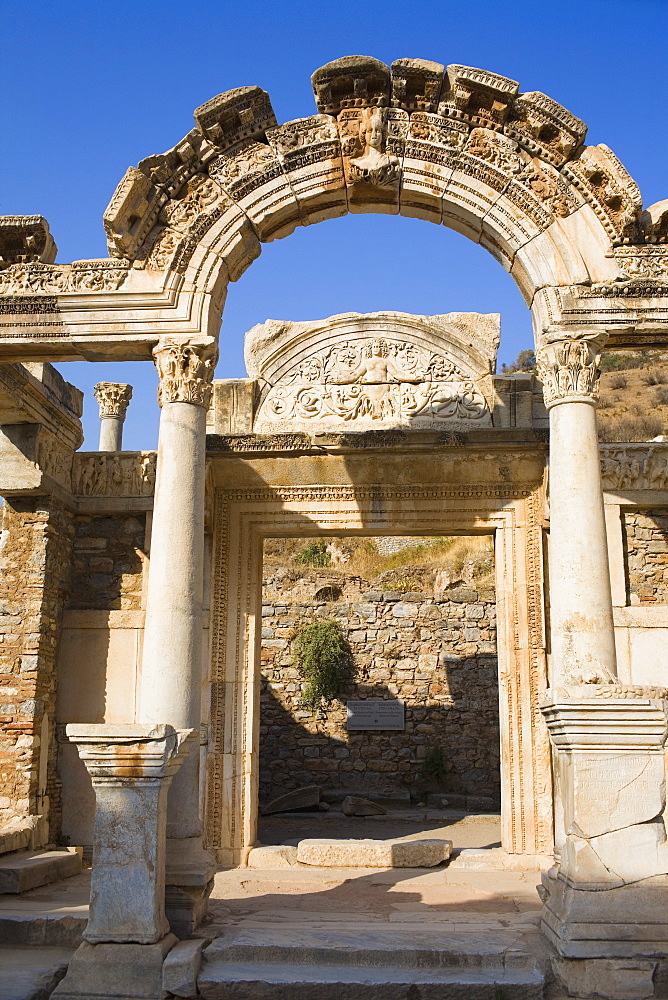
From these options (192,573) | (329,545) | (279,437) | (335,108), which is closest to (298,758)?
(329,545)

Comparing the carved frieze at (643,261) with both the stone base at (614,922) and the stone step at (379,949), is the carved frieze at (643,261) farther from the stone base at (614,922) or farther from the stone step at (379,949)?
the stone step at (379,949)

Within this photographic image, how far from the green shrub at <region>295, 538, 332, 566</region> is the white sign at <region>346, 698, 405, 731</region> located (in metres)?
5.30

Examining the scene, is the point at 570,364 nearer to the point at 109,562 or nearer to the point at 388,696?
the point at 109,562

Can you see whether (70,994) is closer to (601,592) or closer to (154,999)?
(154,999)

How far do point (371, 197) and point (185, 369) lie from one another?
7.93 ft

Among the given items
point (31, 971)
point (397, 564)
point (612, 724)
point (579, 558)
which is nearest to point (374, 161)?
point (579, 558)

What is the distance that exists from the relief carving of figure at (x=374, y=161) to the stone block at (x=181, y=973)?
247 inches

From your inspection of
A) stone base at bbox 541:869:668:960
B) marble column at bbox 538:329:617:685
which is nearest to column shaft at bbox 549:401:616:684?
marble column at bbox 538:329:617:685

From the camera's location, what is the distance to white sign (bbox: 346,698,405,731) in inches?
659

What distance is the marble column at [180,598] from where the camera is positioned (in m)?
6.35

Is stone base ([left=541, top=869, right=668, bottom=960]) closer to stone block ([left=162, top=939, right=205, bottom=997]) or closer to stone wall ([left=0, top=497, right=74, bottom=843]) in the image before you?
stone block ([left=162, top=939, right=205, bottom=997])

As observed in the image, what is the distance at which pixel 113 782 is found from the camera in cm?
580

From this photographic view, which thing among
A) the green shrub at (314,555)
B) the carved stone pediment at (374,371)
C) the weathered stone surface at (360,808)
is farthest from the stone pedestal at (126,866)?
the green shrub at (314,555)

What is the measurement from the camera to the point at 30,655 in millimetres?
9781
